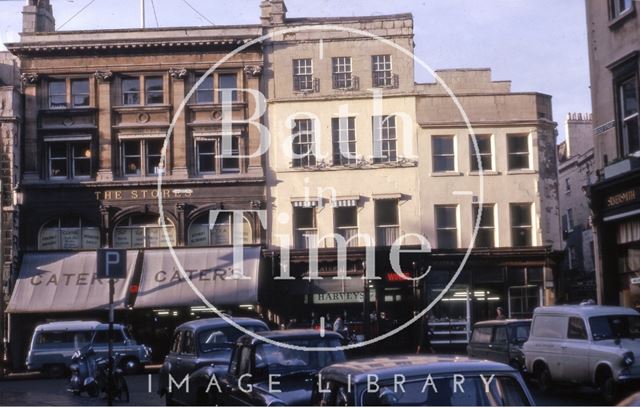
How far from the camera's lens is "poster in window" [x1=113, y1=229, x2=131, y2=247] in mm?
37188

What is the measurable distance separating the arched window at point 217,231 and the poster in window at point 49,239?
5629 mm

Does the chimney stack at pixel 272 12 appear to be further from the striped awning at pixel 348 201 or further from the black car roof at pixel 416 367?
the black car roof at pixel 416 367

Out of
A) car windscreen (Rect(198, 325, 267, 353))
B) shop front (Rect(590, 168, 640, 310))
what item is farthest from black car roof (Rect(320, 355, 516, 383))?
shop front (Rect(590, 168, 640, 310))

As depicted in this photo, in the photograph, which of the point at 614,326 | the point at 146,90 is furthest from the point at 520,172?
the point at 614,326

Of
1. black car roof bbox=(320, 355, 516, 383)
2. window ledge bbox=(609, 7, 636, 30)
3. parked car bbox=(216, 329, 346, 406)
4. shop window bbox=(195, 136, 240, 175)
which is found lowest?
parked car bbox=(216, 329, 346, 406)

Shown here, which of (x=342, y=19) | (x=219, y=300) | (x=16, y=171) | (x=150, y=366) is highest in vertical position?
(x=342, y=19)

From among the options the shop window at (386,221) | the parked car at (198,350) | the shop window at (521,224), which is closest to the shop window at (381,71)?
the shop window at (386,221)

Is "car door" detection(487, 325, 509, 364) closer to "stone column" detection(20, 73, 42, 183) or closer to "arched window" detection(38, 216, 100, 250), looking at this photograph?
"arched window" detection(38, 216, 100, 250)

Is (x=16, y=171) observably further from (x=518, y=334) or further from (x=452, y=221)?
(x=518, y=334)

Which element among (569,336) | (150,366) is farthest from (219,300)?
(569,336)

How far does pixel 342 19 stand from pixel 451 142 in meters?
7.04

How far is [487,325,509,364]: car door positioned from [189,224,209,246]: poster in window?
17081mm

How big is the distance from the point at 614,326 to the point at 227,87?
23249 mm

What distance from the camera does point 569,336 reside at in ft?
62.4
